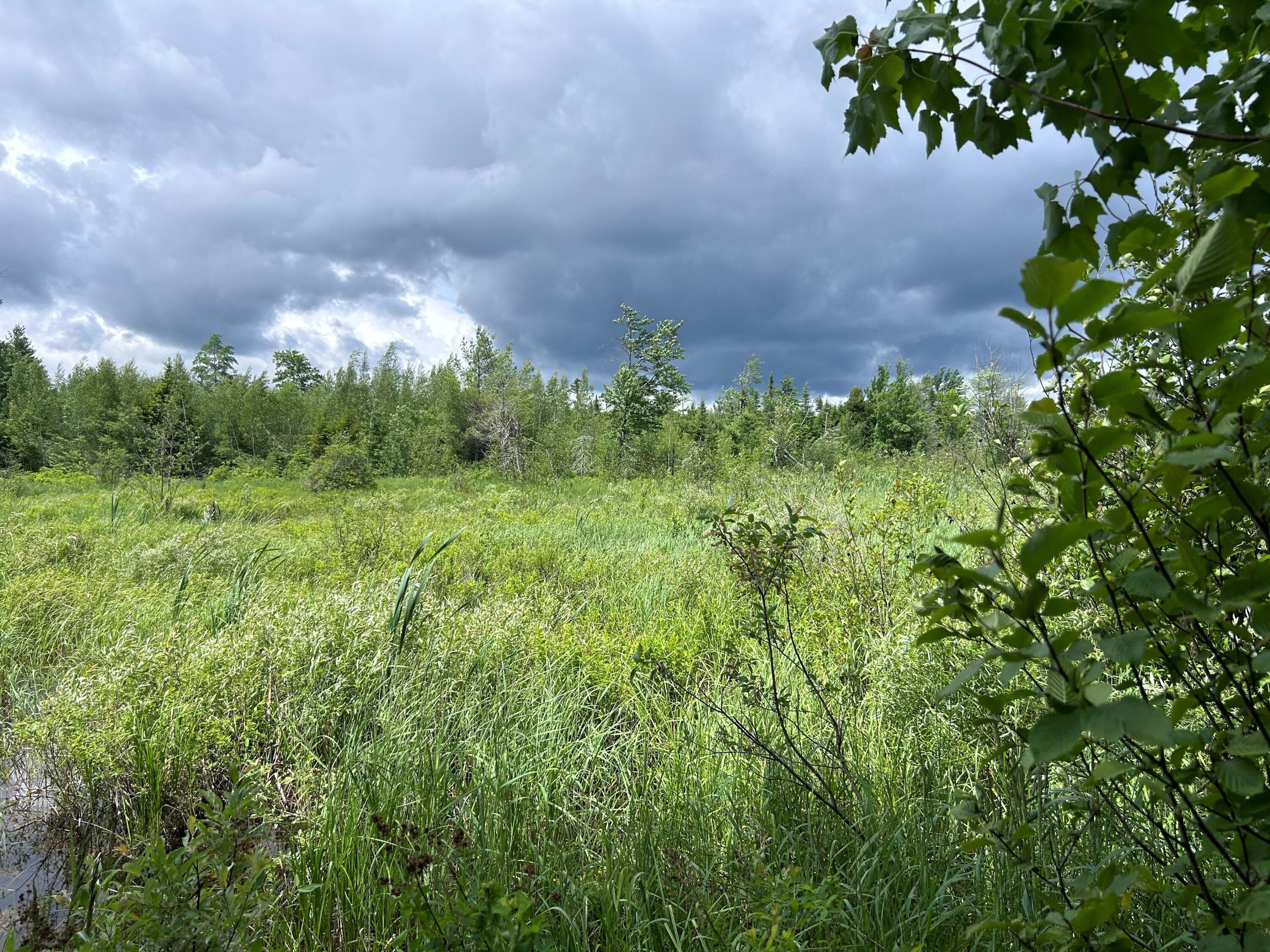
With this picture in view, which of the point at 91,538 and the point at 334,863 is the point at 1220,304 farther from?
the point at 91,538

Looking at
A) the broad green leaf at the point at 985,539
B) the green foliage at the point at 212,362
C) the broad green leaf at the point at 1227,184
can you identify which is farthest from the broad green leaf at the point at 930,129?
the green foliage at the point at 212,362

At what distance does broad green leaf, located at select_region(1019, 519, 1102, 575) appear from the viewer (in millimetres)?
490

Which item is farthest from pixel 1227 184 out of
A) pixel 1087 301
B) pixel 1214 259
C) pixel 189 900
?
pixel 189 900

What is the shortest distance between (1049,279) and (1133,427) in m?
0.47

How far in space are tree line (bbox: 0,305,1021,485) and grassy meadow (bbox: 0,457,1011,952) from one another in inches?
368

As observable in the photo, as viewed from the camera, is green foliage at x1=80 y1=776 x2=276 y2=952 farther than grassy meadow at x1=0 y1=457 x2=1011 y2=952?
No

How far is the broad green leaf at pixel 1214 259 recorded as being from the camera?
1.66 feet

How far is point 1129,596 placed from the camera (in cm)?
74

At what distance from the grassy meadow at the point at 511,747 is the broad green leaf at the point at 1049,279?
51.1 inches

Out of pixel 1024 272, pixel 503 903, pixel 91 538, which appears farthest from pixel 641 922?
pixel 91 538

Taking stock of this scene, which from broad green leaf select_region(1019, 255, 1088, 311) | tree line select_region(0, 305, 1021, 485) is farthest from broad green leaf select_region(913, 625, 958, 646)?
tree line select_region(0, 305, 1021, 485)

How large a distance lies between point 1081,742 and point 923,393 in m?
36.9

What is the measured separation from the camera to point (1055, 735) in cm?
51

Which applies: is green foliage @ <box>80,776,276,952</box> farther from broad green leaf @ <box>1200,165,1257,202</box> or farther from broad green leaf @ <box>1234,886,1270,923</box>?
broad green leaf @ <box>1200,165,1257,202</box>
